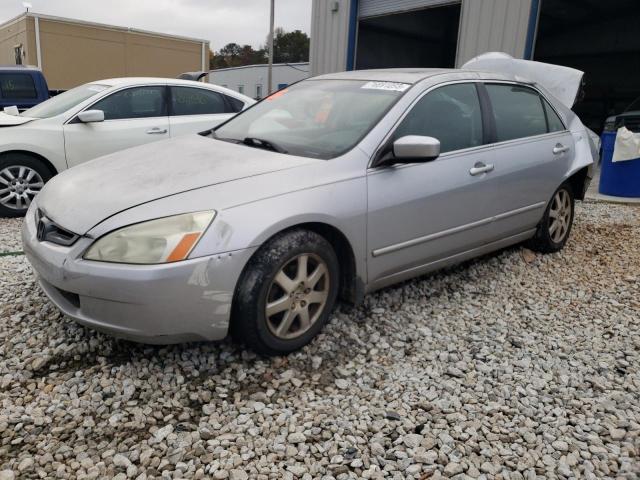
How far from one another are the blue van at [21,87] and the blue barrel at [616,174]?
9.10 meters

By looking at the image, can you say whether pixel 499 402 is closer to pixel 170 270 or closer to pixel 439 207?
pixel 439 207

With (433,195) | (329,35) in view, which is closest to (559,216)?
(433,195)

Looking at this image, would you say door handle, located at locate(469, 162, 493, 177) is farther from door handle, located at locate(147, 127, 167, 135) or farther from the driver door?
door handle, located at locate(147, 127, 167, 135)

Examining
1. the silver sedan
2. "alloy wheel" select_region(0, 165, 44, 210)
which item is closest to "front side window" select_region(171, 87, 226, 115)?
"alloy wheel" select_region(0, 165, 44, 210)

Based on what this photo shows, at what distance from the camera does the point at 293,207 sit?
2.69m

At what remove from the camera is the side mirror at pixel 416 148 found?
117 inches

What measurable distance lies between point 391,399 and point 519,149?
2302 millimetres

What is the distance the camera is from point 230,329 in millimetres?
2754

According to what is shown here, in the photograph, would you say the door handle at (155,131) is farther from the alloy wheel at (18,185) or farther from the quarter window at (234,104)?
the alloy wheel at (18,185)

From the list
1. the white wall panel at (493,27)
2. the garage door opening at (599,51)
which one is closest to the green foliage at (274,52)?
the garage door opening at (599,51)

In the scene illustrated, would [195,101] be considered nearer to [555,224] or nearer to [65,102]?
[65,102]

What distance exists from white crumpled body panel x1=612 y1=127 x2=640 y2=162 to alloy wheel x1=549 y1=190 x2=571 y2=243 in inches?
134

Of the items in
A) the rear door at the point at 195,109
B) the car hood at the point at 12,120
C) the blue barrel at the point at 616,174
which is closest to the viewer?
the car hood at the point at 12,120

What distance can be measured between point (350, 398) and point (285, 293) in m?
0.61
